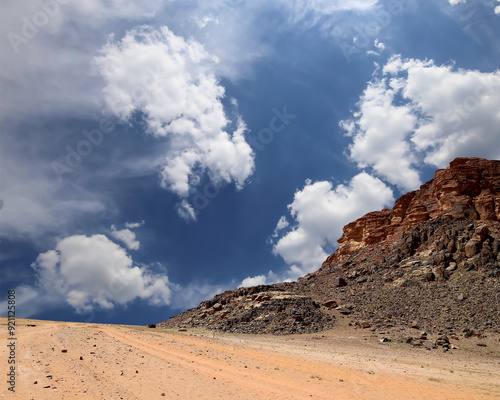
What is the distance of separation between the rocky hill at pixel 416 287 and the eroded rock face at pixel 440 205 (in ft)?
0.84

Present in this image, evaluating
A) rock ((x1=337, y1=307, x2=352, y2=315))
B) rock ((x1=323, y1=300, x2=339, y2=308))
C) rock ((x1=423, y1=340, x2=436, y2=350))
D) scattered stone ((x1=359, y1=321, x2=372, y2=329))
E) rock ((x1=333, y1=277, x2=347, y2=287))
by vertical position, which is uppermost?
rock ((x1=333, y1=277, x2=347, y2=287))

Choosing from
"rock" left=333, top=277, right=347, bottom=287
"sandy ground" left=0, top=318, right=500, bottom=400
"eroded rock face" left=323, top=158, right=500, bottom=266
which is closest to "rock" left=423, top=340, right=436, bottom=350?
"sandy ground" left=0, top=318, right=500, bottom=400

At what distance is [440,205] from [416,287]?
38511 millimetres

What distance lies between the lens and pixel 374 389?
501 inches

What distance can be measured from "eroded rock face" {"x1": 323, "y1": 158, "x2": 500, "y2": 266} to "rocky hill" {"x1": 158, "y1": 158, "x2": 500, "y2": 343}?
257 mm

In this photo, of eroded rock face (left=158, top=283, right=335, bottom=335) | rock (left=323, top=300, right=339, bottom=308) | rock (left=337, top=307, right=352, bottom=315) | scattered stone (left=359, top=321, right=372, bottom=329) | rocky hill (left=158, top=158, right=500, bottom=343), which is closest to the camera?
scattered stone (left=359, top=321, right=372, bottom=329)

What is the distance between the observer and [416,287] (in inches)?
2008

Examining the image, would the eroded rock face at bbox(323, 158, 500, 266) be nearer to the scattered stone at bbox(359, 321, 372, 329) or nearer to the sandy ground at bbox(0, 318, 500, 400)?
the scattered stone at bbox(359, 321, 372, 329)

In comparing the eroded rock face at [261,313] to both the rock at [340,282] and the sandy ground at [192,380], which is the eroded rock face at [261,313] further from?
the sandy ground at [192,380]

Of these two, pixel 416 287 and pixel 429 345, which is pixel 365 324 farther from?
pixel 416 287

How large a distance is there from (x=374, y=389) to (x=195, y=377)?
7252 millimetres

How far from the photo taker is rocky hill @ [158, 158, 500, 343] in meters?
42.2

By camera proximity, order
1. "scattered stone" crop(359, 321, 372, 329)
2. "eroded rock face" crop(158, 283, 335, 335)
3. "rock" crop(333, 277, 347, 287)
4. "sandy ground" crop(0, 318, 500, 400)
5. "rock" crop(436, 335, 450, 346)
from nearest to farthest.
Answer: "sandy ground" crop(0, 318, 500, 400), "rock" crop(436, 335, 450, 346), "scattered stone" crop(359, 321, 372, 329), "eroded rock face" crop(158, 283, 335, 335), "rock" crop(333, 277, 347, 287)

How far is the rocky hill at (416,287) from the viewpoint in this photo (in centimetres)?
4222
